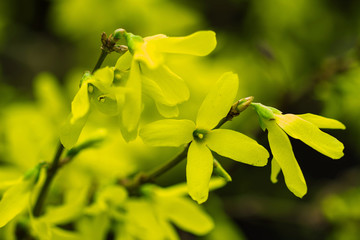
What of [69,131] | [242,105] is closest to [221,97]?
[242,105]

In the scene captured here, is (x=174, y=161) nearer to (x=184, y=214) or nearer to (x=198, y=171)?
(x=198, y=171)

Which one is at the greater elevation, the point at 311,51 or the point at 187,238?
the point at 311,51

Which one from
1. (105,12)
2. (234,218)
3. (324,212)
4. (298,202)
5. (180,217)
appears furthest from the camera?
(298,202)

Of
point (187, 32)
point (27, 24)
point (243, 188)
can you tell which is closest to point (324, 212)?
point (243, 188)

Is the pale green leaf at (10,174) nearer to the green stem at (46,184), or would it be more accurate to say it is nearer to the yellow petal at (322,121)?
the green stem at (46,184)

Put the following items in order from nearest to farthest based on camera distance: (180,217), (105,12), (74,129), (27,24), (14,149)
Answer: (74,129) → (180,217) → (14,149) → (105,12) → (27,24)

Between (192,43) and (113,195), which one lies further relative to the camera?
(113,195)

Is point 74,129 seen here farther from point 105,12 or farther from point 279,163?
point 105,12
